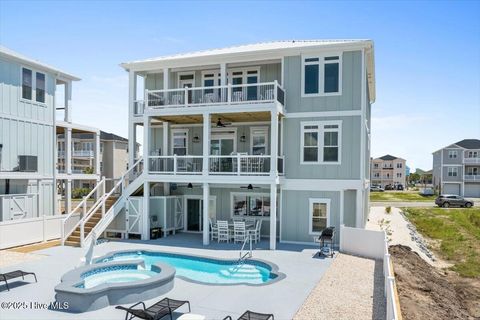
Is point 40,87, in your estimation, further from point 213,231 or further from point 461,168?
point 461,168

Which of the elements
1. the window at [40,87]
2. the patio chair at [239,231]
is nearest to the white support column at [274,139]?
the patio chair at [239,231]

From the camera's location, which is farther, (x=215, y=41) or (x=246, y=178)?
(x=215, y=41)

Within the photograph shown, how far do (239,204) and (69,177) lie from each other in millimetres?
9993

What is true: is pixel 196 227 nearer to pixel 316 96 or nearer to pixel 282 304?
pixel 316 96

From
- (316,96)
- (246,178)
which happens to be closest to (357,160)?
(316,96)

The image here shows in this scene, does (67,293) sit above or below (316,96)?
below

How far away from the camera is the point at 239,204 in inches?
773

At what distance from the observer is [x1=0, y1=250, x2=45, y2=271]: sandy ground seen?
1314 cm

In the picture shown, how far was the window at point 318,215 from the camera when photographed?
17.3 metres

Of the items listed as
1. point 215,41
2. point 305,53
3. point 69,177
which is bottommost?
point 69,177

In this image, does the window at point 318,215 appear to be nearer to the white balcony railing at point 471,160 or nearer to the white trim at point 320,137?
the white trim at point 320,137


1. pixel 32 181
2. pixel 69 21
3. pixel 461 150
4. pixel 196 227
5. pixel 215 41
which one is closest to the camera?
pixel 69 21

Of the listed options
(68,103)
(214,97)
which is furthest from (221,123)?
(68,103)

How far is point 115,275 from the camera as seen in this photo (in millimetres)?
12367
